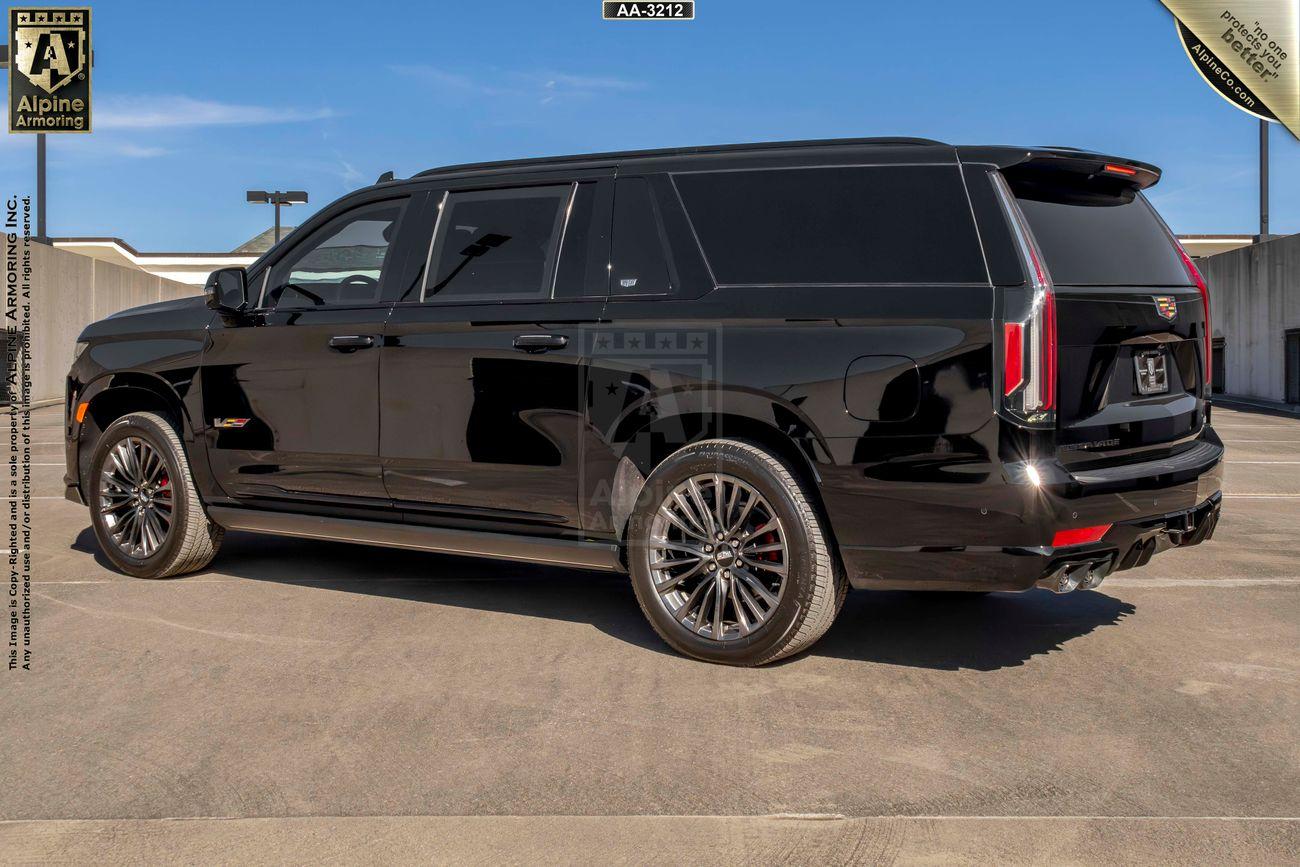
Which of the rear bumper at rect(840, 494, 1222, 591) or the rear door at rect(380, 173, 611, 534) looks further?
the rear door at rect(380, 173, 611, 534)

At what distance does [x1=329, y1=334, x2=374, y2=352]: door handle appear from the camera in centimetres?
601

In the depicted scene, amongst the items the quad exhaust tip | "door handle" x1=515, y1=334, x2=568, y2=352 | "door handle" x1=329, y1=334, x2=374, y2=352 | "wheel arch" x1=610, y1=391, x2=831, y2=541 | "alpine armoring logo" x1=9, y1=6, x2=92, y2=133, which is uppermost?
"alpine armoring logo" x1=9, y1=6, x2=92, y2=133

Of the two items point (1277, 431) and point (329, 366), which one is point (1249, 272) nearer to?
point (1277, 431)

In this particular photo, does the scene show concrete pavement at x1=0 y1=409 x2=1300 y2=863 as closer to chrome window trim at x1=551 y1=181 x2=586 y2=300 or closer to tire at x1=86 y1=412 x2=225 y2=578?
tire at x1=86 y1=412 x2=225 y2=578

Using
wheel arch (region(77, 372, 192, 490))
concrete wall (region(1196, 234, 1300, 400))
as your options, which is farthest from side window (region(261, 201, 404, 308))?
concrete wall (region(1196, 234, 1300, 400))

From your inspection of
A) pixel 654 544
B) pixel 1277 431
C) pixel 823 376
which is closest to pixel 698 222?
pixel 823 376

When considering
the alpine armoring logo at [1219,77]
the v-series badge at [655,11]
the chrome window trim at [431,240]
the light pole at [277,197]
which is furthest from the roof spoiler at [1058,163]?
the light pole at [277,197]

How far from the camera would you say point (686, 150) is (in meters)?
5.58

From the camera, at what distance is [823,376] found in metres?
4.83

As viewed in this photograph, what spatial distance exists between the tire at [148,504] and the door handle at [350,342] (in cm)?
125

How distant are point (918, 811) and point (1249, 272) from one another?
2513 cm

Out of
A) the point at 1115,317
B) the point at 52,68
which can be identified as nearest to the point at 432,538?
the point at 1115,317

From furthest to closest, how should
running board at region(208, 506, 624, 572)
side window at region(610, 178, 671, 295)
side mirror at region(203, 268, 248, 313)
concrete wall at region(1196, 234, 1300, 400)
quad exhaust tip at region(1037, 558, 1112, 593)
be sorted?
1. concrete wall at region(1196, 234, 1300, 400)
2. side mirror at region(203, 268, 248, 313)
3. running board at region(208, 506, 624, 572)
4. side window at region(610, 178, 671, 295)
5. quad exhaust tip at region(1037, 558, 1112, 593)

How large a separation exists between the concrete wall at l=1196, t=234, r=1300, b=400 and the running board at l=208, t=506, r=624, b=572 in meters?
21.5
